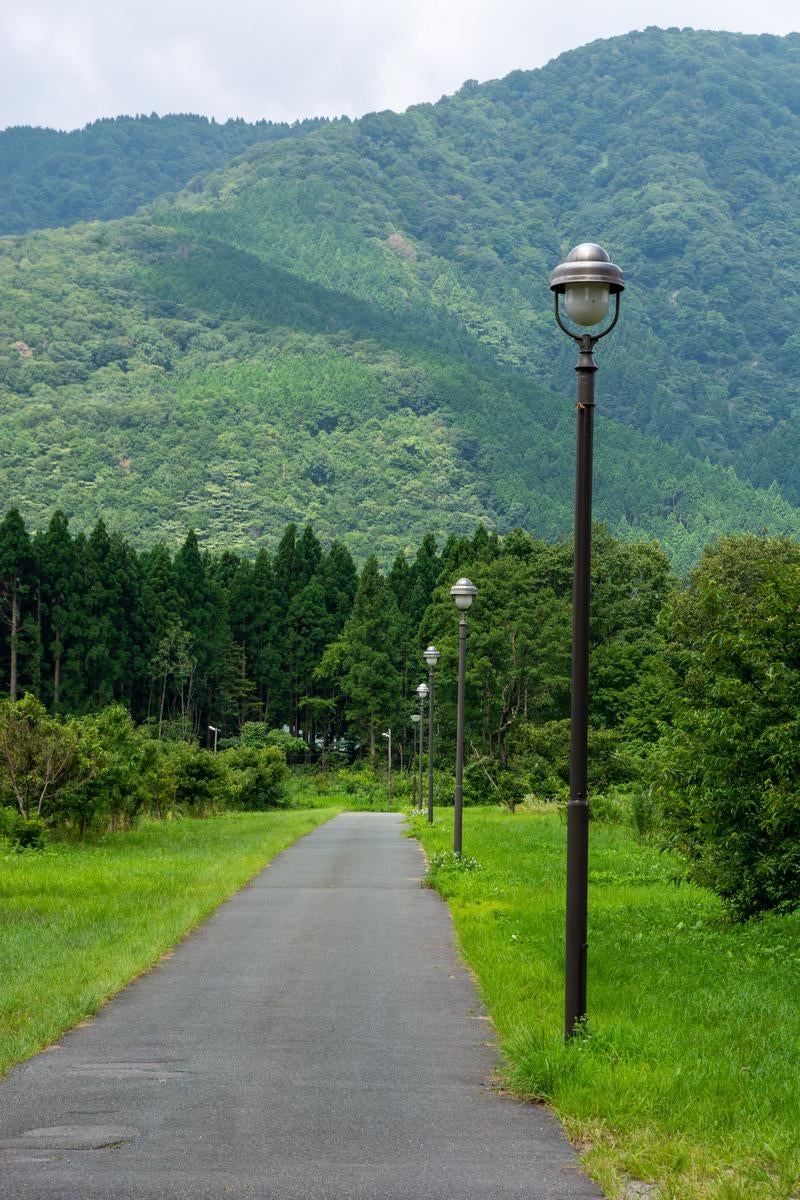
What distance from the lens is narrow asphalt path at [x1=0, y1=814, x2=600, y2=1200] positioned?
268 inches

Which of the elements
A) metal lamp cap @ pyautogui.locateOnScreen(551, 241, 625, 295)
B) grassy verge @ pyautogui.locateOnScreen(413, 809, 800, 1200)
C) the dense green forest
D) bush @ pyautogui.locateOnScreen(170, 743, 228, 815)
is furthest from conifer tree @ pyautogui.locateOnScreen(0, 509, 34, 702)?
metal lamp cap @ pyautogui.locateOnScreen(551, 241, 625, 295)

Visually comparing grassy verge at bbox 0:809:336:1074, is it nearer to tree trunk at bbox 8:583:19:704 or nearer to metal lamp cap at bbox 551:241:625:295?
metal lamp cap at bbox 551:241:625:295

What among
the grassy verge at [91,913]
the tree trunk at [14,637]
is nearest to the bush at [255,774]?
the tree trunk at [14,637]

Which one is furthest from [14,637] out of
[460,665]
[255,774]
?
[460,665]

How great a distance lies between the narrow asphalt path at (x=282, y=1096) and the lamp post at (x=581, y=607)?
912mm

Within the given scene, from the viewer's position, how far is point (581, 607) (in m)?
9.85

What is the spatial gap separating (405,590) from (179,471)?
248 ft

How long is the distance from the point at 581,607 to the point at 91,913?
33.5 feet

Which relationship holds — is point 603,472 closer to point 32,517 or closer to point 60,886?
point 32,517

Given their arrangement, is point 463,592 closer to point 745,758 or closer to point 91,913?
point 91,913

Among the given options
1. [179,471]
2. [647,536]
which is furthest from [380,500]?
[647,536]

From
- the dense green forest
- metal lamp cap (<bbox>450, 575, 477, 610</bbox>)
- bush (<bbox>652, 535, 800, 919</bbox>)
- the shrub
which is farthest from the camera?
the shrub

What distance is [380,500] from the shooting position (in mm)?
180250

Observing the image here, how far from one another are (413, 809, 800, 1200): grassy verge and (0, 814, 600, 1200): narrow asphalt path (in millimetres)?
271
